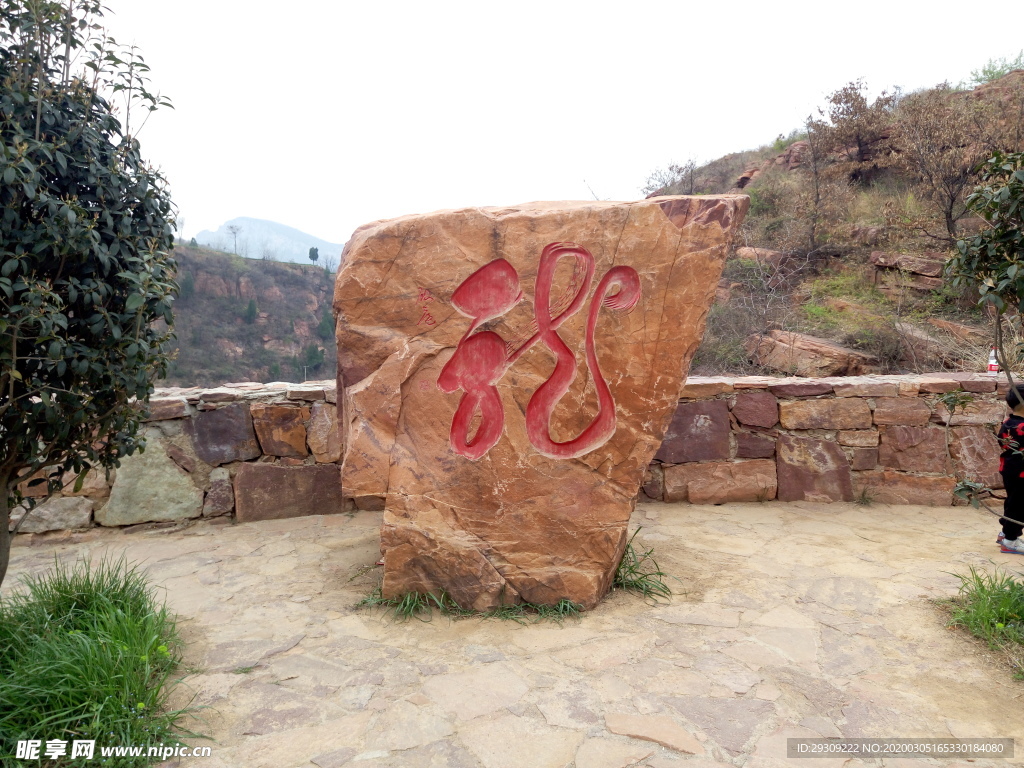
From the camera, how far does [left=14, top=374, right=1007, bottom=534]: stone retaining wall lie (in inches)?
170

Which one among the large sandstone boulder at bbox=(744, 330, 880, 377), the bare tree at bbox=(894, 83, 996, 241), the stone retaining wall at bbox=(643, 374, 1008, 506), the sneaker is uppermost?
the bare tree at bbox=(894, 83, 996, 241)

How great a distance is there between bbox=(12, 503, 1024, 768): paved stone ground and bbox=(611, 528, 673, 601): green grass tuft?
0.09 m

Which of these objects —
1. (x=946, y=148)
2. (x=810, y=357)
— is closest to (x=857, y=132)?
(x=946, y=148)

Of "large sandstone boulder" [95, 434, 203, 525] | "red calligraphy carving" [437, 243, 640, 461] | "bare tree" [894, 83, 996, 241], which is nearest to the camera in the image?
"red calligraphy carving" [437, 243, 640, 461]

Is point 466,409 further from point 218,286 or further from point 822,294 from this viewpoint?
point 218,286

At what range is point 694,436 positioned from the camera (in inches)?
188

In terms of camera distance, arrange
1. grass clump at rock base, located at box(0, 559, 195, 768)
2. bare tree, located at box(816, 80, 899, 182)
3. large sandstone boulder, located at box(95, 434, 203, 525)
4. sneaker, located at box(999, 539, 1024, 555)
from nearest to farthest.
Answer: grass clump at rock base, located at box(0, 559, 195, 768) → sneaker, located at box(999, 539, 1024, 555) → large sandstone boulder, located at box(95, 434, 203, 525) → bare tree, located at box(816, 80, 899, 182)

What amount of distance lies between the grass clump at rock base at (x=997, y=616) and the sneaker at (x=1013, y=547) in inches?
43.0

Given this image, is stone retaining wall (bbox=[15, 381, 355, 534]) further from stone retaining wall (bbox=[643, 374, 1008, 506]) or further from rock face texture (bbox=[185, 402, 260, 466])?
stone retaining wall (bbox=[643, 374, 1008, 506])

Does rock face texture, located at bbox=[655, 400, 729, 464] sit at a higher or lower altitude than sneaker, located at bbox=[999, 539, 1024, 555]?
higher

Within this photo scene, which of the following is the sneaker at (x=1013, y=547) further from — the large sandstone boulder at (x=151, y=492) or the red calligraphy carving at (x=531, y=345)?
the large sandstone boulder at (x=151, y=492)

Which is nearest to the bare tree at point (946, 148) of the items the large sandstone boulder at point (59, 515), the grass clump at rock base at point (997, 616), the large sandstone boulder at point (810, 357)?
the large sandstone boulder at point (810, 357)

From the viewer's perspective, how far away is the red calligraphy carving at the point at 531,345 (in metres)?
3.02

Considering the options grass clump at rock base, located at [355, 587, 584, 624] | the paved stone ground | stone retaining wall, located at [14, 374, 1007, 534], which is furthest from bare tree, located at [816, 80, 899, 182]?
grass clump at rock base, located at [355, 587, 584, 624]
